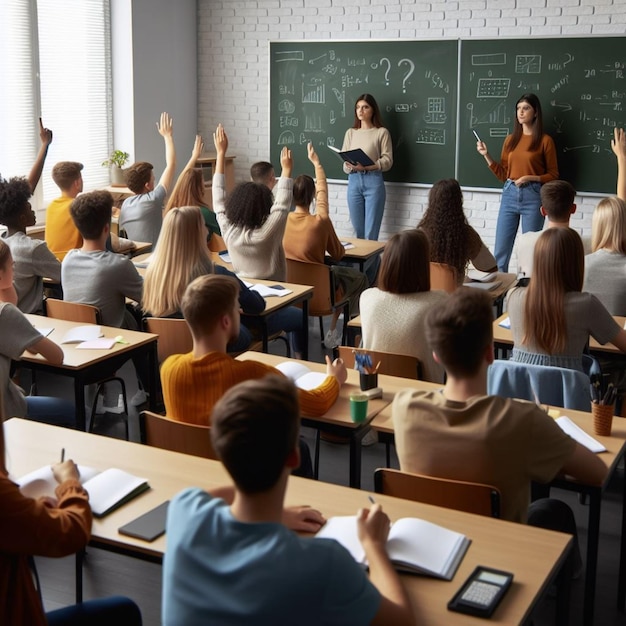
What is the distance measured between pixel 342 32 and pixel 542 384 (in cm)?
642

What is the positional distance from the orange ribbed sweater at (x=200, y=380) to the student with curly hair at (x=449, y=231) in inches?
90.6

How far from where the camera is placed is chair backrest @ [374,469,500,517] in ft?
8.06

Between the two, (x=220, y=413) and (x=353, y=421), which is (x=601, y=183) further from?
(x=220, y=413)

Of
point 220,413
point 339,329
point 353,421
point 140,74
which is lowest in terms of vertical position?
point 339,329

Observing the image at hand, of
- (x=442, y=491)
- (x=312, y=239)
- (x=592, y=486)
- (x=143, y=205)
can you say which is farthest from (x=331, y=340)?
(x=442, y=491)

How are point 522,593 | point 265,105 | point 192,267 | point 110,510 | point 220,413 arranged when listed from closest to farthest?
point 220,413 → point 522,593 → point 110,510 → point 192,267 → point 265,105

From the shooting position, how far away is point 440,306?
2.56 metres

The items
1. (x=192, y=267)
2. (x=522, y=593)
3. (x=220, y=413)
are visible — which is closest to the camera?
(x=220, y=413)

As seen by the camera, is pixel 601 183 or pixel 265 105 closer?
pixel 601 183

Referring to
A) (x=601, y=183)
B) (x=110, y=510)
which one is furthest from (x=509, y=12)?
(x=110, y=510)

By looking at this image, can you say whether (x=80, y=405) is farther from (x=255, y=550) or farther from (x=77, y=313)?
(x=255, y=550)

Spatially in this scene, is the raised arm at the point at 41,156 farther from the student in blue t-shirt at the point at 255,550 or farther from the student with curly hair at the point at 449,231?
the student in blue t-shirt at the point at 255,550

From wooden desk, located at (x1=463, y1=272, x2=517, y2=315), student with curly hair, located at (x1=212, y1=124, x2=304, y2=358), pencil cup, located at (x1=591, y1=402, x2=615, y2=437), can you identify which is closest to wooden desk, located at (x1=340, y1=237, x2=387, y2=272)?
student with curly hair, located at (x1=212, y1=124, x2=304, y2=358)

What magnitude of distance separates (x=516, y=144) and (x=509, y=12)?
1.25 metres
